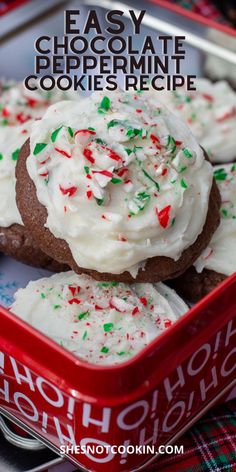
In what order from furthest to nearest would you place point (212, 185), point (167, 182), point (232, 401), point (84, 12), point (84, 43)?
point (84, 12), point (84, 43), point (232, 401), point (212, 185), point (167, 182)

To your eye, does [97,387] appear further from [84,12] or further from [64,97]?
[84,12]

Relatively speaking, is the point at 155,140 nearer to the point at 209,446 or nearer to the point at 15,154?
the point at 15,154

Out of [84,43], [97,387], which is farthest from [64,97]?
[97,387]

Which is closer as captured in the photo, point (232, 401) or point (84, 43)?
point (232, 401)

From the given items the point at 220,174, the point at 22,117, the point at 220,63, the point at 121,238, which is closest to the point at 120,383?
the point at 121,238

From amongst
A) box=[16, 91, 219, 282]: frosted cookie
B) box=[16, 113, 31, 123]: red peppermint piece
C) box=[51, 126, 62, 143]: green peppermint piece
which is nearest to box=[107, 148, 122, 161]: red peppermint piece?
box=[16, 91, 219, 282]: frosted cookie

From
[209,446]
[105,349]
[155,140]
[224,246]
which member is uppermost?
[155,140]

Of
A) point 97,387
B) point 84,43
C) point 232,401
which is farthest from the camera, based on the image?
point 84,43
